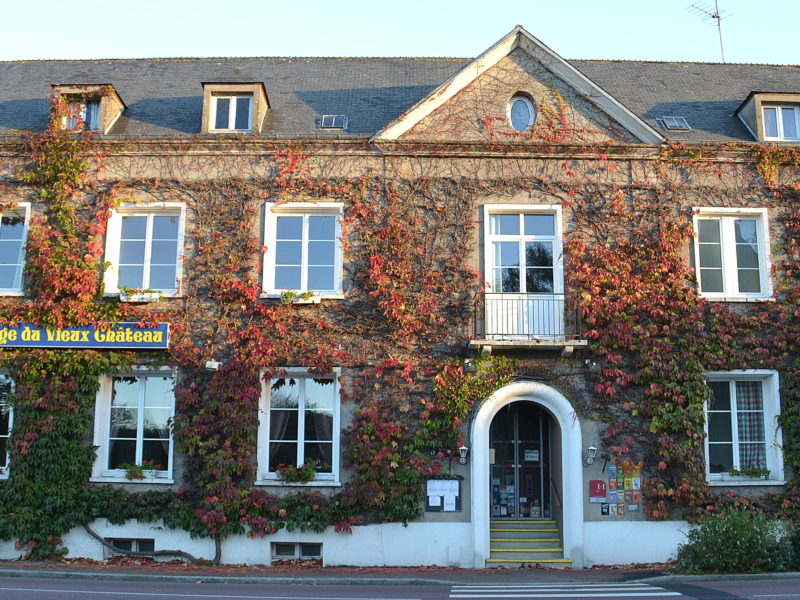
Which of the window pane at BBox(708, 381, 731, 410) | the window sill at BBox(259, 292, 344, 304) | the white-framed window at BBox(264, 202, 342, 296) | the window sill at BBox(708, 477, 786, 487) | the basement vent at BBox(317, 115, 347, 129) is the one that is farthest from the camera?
the basement vent at BBox(317, 115, 347, 129)

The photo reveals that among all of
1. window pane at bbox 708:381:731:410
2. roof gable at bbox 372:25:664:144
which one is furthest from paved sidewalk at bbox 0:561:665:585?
roof gable at bbox 372:25:664:144

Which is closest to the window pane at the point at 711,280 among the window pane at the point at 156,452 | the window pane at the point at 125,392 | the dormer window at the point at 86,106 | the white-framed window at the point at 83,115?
the window pane at the point at 156,452

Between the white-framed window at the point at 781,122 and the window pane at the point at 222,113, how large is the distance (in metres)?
11.0

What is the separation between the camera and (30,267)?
54.6 feet

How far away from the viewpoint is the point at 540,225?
55.6 ft

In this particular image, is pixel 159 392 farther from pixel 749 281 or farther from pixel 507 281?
pixel 749 281

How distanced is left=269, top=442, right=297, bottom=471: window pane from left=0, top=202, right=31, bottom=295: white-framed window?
5968mm

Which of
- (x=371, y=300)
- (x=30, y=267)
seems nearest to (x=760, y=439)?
(x=371, y=300)

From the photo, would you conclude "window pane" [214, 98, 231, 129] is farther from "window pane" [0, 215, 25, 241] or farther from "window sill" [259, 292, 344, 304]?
"window pane" [0, 215, 25, 241]

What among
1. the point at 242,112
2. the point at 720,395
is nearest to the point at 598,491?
the point at 720,395

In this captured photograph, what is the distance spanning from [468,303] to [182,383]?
5.62 metres

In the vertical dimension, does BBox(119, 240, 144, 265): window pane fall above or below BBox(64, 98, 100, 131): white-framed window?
below

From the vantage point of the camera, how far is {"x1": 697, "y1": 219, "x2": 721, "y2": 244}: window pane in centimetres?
1711

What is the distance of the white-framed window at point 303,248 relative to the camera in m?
16.8
